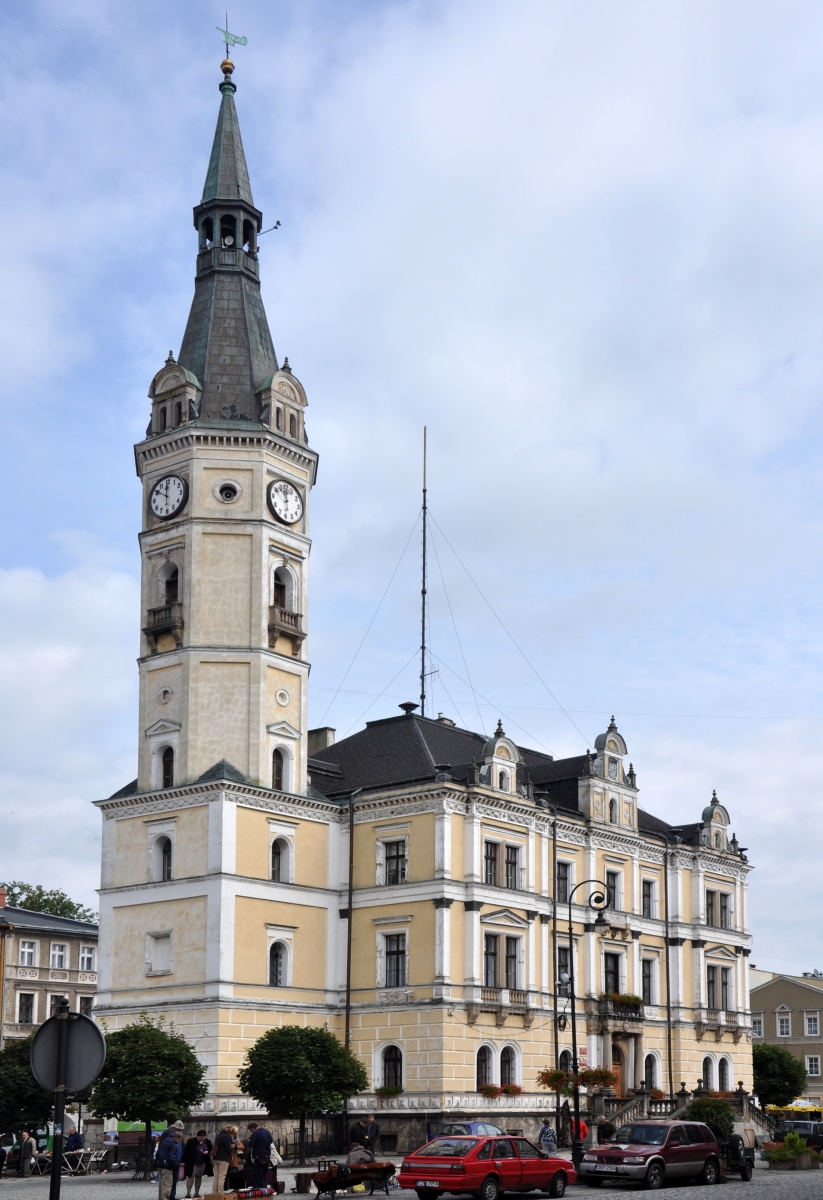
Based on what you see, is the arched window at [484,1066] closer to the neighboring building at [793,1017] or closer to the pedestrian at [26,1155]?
the pedestrian at [26,1155]

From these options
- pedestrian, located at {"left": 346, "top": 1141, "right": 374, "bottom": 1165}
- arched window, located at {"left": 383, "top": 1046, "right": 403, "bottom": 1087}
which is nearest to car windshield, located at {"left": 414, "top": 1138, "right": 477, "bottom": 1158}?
pedestrian, located at {"left": 346, "top": 1141, "right": 374, "bottom": 1165}

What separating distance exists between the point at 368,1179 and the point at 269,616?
96.6ft

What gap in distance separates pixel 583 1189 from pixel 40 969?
5133cm

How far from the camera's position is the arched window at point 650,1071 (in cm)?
6650

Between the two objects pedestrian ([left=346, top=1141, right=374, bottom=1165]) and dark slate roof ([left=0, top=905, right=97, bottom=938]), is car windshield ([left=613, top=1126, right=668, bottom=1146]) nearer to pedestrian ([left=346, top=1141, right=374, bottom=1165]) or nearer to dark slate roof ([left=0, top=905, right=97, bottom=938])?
pedestrian ([left=346, top=1141, right=374, bottom=1165])

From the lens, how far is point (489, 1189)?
33.8 metres

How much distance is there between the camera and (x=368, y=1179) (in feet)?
113

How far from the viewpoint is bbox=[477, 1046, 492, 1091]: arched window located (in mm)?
57281

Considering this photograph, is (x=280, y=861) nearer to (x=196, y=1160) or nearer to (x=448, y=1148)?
(x=196, y=1160)

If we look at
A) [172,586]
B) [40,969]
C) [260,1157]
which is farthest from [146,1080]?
[40,969]

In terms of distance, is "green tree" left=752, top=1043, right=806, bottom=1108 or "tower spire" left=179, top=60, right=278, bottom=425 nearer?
"tower spire" left=179, top=60, right=278, bottom=425

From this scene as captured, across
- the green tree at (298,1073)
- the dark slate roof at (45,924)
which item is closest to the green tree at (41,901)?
the dark slate roof at (45,924)

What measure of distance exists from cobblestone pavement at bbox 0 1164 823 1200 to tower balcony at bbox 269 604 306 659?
72.6 feet

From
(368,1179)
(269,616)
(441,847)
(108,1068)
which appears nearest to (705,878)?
(441,847)
